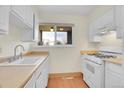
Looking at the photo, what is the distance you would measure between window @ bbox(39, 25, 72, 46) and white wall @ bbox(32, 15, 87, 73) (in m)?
0.24

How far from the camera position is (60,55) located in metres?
5.07

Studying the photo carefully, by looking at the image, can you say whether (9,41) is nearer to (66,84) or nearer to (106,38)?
(66,84)

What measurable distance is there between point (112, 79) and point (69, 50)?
2.78 meters

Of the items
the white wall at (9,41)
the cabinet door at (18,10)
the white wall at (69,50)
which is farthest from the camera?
the white wall at (69,50)

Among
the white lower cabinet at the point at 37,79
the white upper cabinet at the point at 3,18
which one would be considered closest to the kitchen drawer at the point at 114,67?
the white lower cabinet at the point at 37,79

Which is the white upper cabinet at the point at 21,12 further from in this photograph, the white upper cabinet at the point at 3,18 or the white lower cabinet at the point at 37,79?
the white lower cabinet at the point at 37,79

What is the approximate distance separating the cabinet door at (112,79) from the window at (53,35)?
274 cm

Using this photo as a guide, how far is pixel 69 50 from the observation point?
5109 mm

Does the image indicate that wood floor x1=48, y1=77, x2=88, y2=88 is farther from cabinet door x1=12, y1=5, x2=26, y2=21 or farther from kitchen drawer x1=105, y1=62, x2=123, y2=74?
cabinet door x1=12, y1=5, x2=26, y2=21

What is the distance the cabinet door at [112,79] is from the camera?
7.41 ft

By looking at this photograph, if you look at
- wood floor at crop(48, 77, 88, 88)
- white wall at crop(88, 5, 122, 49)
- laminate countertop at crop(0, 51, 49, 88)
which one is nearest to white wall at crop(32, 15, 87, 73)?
white wall at crop(88, 5, 122, 49)

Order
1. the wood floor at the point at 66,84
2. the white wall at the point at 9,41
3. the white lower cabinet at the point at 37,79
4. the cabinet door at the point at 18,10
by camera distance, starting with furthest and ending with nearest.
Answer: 1. the wood floor at the point at 66,84
2. the white wall at the point at 9,41
3. the cabinet door at the point at 18,10
4. the white lower cabinet at the point at 37,79

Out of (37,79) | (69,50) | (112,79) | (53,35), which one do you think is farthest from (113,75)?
(53,35)
